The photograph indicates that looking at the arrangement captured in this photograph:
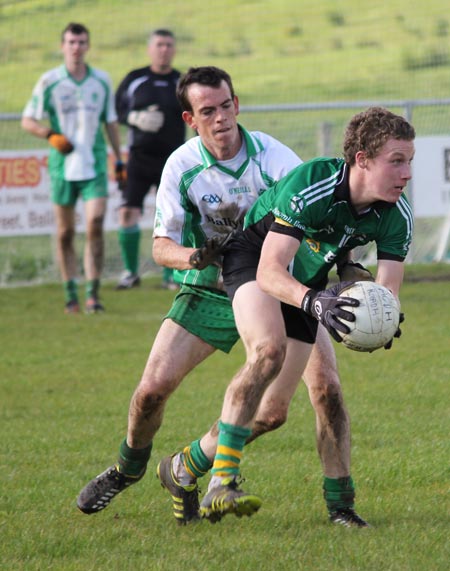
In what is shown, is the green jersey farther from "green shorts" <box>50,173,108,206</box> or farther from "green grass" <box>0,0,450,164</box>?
"green grass" <box>0,0,450,164</box>

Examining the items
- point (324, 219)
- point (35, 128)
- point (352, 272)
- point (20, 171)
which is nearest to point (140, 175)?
point (35, 128)

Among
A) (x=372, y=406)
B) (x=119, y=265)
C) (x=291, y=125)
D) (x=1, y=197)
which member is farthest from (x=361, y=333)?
(x=291, y=125)

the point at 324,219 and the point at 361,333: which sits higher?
the point at 324,219

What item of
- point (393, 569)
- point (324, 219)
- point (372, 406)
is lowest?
point (372, 406)

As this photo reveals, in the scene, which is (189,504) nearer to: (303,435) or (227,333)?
(227,333)

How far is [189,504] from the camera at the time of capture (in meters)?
5.51

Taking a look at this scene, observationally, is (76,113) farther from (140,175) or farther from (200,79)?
(200,79)

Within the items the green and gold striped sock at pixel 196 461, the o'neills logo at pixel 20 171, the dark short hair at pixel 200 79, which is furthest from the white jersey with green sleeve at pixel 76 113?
the green and gold striped sock at pixel 196 461

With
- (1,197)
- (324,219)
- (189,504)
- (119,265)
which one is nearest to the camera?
(324,219)

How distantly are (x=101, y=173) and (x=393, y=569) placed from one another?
27.2 feet

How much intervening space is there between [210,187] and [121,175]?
7469 mm

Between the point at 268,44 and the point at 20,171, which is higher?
the point at 268,44

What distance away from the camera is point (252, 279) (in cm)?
524

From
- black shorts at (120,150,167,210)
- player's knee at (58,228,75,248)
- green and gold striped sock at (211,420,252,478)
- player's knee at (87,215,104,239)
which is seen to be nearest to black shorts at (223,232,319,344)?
green and gold striped sock at (211,420,252,478)
